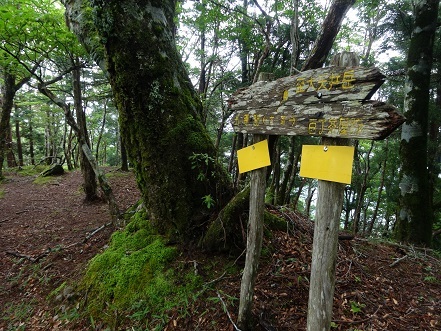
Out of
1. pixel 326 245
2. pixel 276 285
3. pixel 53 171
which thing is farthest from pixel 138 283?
pixel 53 171

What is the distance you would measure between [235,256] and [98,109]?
21.6 m

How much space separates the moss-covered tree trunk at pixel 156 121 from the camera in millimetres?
3484

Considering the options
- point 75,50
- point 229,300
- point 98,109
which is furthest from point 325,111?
point 98,109

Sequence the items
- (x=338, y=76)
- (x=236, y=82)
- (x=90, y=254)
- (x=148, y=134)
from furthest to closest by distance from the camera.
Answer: (x=236, y=82) → (x=90, y=254) → (x=148, y=134) → (x=338, y=76)

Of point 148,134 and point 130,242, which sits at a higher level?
point 148,134

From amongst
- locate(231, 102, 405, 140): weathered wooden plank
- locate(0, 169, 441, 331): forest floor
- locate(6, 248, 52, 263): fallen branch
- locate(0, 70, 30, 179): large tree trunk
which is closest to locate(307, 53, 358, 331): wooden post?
locate(231, 102, 405, 140): weathered wooden plank

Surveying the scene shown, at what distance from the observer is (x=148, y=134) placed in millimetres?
3586

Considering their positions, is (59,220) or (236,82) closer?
(59,220)

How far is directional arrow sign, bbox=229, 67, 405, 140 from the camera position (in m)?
1.45

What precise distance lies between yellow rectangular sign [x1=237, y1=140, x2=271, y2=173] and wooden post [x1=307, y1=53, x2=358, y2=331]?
1.96 ft

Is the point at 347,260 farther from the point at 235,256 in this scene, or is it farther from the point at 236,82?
the point at 236,82

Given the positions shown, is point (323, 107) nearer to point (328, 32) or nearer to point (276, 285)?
point (328, 32)

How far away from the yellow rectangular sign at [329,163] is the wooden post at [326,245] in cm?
8

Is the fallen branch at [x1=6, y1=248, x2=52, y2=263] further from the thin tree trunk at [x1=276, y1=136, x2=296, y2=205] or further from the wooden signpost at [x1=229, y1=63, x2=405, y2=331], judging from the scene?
the thin tree trunk at [x1=276, y1=136, x2=296, y2=205]
